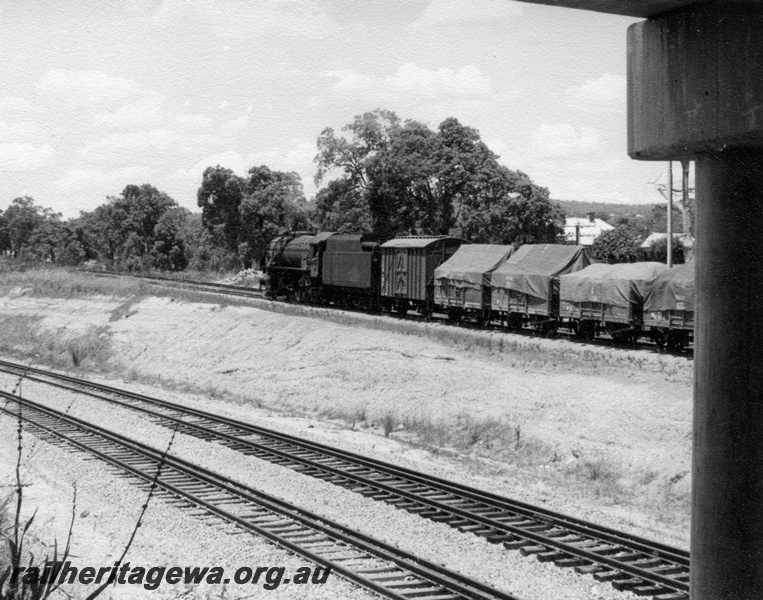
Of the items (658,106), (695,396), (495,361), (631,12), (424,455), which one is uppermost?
(631,12)

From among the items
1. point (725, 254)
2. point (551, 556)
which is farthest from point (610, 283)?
point (725, 254)

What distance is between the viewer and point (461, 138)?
45250 mm

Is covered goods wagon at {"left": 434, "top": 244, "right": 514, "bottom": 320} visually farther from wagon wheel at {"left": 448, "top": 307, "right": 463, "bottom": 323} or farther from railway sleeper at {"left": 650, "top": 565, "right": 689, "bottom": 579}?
railway sleeper at {"left": 650, "top": 565, "right": 689, "bottom": 579}

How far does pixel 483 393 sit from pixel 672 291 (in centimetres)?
664

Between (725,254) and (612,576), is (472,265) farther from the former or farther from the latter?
(725,254)

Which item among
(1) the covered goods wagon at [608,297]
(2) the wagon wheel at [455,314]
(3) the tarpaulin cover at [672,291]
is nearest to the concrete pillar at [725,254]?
(3) the tarpaulin cover at [672,291]

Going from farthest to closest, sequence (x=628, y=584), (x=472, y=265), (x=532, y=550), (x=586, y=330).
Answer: (x=472, y=265) → (x=586, y=330) → (x=532, y=550) → (x=628, y=584)

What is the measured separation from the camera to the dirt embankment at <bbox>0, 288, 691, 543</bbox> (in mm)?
14625

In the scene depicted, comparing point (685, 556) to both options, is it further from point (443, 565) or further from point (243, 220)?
point (243, 220)

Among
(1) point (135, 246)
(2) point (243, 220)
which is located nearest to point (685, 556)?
(2) point (243, 220)

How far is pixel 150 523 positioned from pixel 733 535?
9.15 m

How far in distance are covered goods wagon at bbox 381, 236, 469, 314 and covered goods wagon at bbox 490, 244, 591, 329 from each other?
132 inches

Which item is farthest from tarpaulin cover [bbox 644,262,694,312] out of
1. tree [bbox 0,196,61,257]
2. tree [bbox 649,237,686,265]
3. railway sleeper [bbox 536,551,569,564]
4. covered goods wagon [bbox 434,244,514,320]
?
tree [bbox 0,196,61,257]

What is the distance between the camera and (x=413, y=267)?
3072 centimetres
